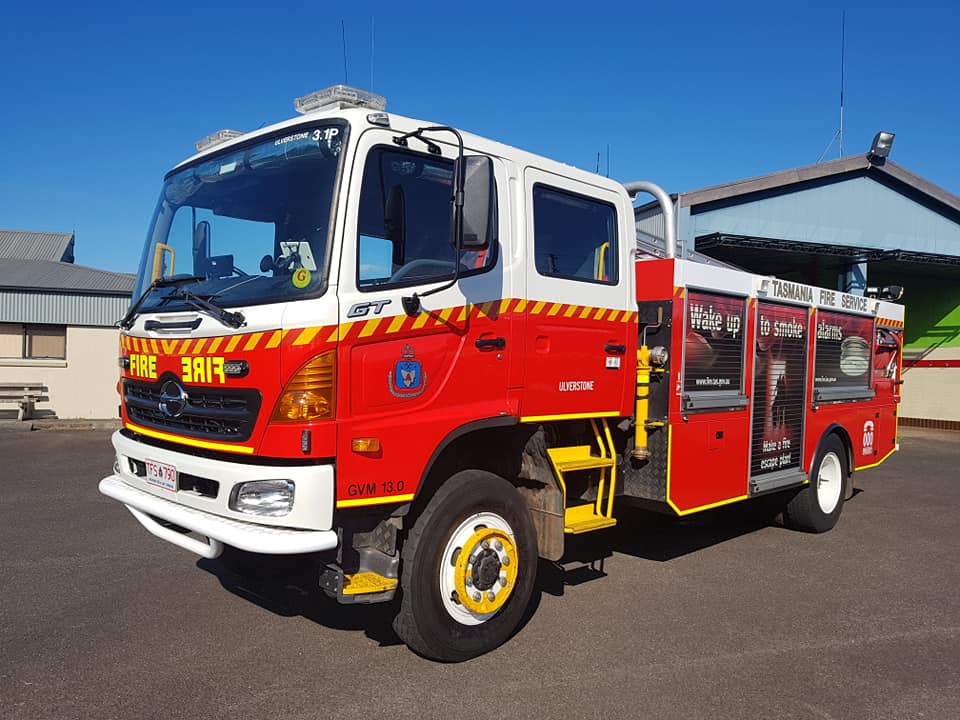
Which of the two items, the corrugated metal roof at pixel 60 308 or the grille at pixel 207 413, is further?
the corrugated metal roof at pixel 60 308

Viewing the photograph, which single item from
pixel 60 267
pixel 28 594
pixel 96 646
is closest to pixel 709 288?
pixel 96 646

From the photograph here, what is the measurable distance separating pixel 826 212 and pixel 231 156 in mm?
15784

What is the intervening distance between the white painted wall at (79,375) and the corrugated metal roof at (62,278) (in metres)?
0.93

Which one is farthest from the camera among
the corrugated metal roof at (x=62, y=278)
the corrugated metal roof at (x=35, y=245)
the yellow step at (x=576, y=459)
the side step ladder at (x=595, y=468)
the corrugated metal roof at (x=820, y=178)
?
the corrugated metal roof at (x=35, y=245)

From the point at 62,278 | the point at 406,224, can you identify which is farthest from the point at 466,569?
the point at 62,278

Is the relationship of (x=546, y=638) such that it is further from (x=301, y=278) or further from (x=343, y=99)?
(x=343, y=99)

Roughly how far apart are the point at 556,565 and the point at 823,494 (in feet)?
10.7

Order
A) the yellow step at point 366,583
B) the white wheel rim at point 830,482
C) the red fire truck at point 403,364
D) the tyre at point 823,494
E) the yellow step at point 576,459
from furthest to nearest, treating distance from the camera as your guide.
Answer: the white wheel rim at point 830,482 < the tyre at point 823,494 < the yellow step at point 576,459 < the yellow step at point 366,583 < the red fire truck at point 403,364

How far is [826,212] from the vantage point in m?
17.4

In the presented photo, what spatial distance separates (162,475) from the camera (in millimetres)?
4293

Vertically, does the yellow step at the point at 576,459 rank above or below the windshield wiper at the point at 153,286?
below

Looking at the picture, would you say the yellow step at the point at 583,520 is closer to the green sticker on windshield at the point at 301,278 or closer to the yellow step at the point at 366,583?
the yellow step at the point at 366,583

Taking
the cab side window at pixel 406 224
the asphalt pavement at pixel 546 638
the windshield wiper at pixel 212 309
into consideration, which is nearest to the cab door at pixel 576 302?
the cab side window at pixel 406 224

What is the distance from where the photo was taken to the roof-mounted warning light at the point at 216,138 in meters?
4.84
